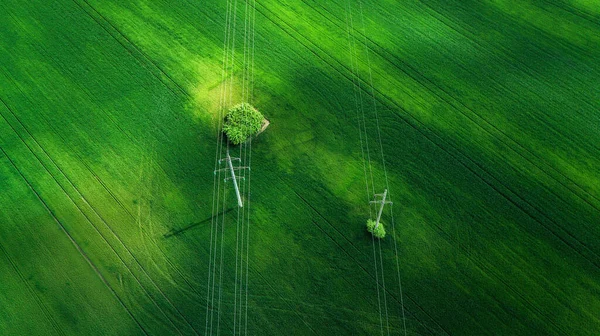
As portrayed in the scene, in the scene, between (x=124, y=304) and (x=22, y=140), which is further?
(x=22, y=140)

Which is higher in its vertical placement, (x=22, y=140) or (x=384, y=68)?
(x=384, y=68)

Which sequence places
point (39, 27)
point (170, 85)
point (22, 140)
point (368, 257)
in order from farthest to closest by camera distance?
1. point (39, 27)
2. point (170, 85)
3. point (22, 140)
4. point (368, 257)

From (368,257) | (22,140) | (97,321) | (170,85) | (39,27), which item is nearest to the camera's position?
(97,321)

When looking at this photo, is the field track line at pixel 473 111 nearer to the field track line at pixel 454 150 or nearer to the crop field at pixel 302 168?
the crop field at pixel 302 168

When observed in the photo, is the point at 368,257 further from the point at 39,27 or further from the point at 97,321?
the point at 39,27

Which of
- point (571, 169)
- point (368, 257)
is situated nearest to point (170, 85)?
point (368, 257)

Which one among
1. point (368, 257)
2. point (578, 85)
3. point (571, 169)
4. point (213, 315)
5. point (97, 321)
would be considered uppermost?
point (578, 85)

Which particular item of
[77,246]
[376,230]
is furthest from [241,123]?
[77,246]

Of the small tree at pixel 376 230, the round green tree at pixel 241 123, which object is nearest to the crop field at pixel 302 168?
the small tree at pixel 376 230
